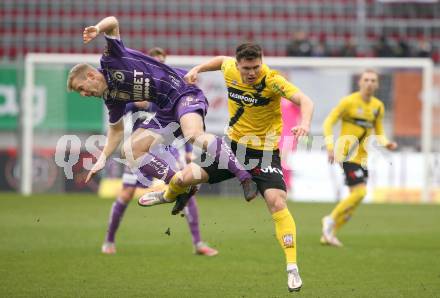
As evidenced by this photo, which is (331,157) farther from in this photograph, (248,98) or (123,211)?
(248,98)

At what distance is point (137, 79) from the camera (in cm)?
823

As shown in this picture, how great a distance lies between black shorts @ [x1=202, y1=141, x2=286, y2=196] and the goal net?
438 inches

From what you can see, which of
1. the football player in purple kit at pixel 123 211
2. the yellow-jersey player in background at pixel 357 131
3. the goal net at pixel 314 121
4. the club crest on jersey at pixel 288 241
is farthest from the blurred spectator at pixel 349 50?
the club crest on jersey at pixel 288 241

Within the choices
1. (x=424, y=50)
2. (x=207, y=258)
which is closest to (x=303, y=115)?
(x=207, y=258)

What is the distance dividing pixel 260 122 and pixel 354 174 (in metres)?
4.38

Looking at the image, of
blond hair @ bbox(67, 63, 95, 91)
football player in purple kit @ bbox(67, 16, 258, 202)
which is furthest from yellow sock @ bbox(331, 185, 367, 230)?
blond hair @ bbox(67, 63, 95, 91)

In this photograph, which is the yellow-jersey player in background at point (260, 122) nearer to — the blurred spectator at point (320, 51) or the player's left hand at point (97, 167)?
the player's left hand at point (97, 167)

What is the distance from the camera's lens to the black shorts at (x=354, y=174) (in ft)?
39.9

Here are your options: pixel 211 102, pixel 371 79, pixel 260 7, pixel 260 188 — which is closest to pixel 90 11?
pixel 260 7

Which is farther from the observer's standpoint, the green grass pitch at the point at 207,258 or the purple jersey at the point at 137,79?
the purple jersey at the point at 137,79

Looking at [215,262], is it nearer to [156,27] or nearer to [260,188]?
[260,188]

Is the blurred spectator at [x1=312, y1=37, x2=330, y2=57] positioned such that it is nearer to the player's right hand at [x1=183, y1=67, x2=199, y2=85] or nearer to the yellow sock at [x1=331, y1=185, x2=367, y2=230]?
the yellow sock at [x1=331, y1=185, x2=367, y2=230]

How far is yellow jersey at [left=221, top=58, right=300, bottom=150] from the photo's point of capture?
7.92 m

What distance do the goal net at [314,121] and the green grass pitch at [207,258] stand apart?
9.10 feet
